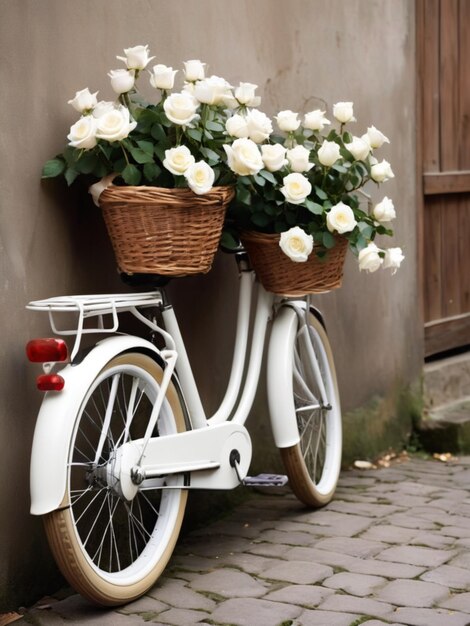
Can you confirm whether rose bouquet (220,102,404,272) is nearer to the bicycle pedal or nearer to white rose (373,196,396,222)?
white rose (373,196,396,222)

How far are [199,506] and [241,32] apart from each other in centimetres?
198

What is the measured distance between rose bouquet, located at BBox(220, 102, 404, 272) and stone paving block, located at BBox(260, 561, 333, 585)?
1.07m

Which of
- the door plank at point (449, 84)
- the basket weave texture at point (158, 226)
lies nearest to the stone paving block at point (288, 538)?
the basket weave texture at point (158, 226)

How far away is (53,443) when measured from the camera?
3.17 meters

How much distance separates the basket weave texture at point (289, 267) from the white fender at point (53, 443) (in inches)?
42.8

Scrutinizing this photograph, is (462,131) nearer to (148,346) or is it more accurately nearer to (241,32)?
(241,32)

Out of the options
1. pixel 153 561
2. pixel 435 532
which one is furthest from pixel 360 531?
pixel 153 561

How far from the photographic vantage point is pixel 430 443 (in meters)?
6.02

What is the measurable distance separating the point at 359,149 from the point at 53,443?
5.51ft

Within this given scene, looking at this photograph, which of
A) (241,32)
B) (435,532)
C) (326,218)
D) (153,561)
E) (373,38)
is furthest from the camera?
(373,38)

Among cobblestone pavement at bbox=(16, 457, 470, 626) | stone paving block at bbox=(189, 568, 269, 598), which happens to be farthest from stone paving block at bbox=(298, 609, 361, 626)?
stone paving block at bbox=(189, 568, 269, 598)

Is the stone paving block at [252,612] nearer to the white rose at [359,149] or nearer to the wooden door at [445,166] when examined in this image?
the white rose at [359,149]

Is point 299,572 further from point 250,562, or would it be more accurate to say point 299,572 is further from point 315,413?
point 315,413

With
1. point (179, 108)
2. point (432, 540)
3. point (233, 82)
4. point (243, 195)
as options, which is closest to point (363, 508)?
point (432, 540)
